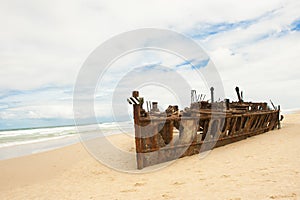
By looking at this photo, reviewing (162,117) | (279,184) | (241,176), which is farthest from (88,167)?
(279,184)

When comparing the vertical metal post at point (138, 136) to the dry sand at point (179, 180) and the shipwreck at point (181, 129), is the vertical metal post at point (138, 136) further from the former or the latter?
the dry sand at point (179, 180)

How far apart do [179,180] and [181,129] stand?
2934mm

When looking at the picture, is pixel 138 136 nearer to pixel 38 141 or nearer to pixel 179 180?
pixel 179 180

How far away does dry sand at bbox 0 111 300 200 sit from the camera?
4.25 metres

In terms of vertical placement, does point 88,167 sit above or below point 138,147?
below

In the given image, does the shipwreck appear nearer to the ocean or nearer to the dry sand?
the dry sand

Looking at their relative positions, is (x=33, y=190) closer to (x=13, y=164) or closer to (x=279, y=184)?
(x=13, y=164)

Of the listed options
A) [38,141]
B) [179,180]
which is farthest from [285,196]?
[38,141]

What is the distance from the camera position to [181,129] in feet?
27.6

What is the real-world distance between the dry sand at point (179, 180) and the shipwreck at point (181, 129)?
518 mm

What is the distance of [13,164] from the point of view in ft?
33.6

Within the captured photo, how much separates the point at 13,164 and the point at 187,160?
7.58 m

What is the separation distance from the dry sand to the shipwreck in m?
0.52

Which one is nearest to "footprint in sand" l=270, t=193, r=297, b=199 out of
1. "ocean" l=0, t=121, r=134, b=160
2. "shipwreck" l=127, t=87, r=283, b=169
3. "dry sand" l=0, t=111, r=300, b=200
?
"dry sand" l=0, t=111, r=300, b=200
